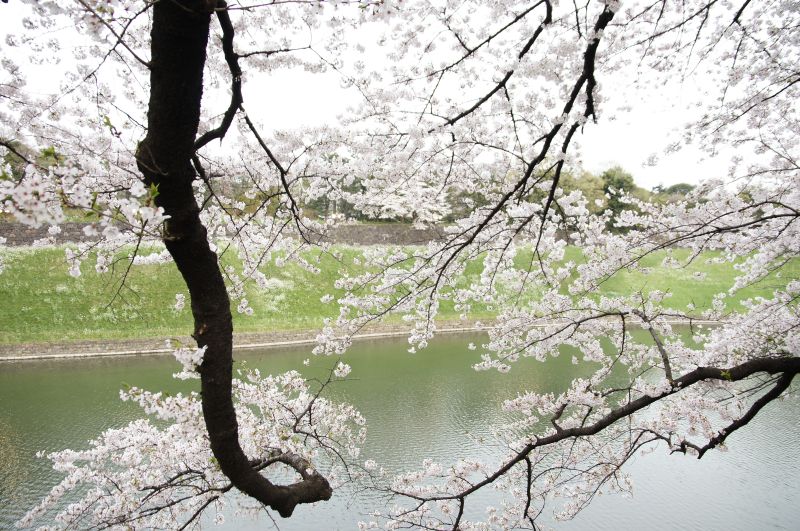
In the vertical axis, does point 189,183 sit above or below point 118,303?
above

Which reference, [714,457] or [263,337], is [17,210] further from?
[263,337]

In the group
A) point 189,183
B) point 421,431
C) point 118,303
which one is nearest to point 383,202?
point 189,183

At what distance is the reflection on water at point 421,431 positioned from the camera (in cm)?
469

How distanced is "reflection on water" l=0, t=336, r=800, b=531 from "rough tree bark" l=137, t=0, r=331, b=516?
3.34 m

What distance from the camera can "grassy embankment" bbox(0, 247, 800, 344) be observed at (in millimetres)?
10102

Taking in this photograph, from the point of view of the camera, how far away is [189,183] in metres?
1.37

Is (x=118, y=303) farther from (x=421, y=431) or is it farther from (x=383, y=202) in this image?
(x=383, y=202)

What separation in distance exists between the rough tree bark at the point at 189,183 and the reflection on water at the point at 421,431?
10.9ft

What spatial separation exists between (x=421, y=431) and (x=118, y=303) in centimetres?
881

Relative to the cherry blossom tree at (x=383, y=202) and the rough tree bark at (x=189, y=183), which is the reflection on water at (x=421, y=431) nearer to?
the cherry blossom tree at (x=383, y=202)

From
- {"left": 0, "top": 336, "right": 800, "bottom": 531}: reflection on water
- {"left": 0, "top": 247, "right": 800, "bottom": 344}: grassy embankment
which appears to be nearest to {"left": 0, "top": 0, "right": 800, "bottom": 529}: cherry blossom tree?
{"left": 0, "top": 336, "right": 800, "bottom": 531}: reflection on water

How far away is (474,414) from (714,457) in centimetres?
319

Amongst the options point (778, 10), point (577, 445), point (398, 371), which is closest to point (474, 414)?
point (398, 371)

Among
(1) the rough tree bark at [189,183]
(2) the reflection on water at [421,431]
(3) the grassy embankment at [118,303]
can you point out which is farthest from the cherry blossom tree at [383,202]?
(3) the grassy embankment at [118,303]
